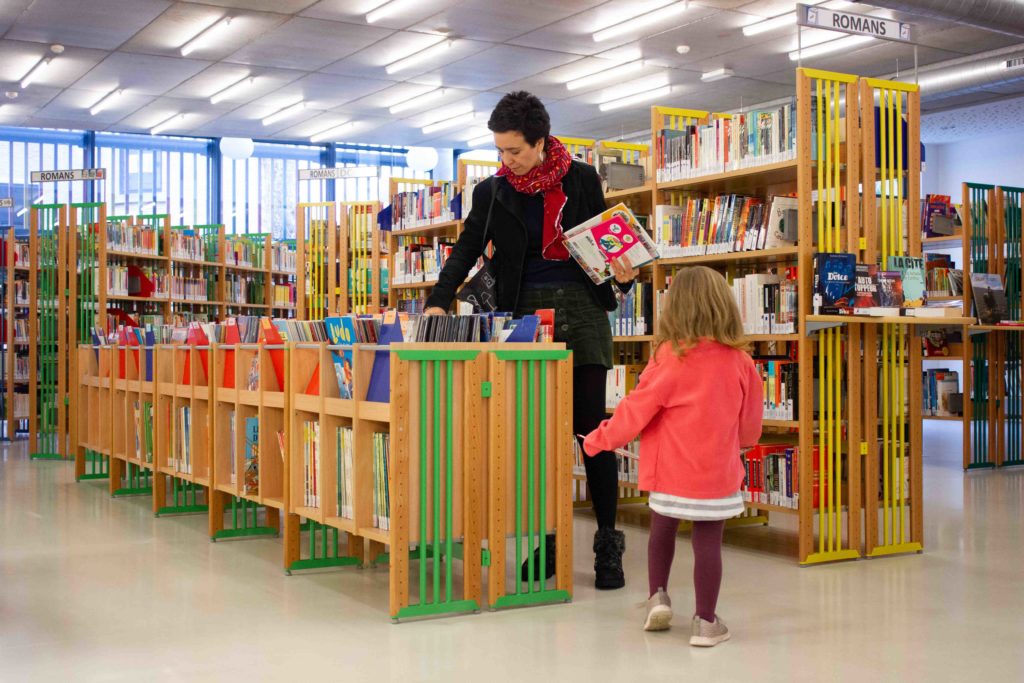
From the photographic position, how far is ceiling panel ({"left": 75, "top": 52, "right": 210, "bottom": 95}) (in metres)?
11.8

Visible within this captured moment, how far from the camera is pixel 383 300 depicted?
1100 centimetres

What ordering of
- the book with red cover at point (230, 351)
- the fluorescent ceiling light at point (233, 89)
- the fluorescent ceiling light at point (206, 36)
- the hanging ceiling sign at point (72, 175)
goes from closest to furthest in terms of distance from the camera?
the book with red cover at point (230, 351) < the fluorescent ceiling light at point (206, 36) < the hanging ceiling sign at point (72, 175) < the fluorescent ceiling light at point (233, 89)

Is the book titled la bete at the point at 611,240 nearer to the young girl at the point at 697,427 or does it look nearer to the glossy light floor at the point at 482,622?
the young girl at the point at 697,427

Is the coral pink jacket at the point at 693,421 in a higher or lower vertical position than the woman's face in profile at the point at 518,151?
lower

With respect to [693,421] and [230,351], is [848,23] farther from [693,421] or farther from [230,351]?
[230,351]

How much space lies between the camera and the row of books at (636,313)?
5699 millimetres

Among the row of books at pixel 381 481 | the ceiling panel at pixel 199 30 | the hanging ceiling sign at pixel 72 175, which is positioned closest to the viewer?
the row of books at pixel 381 481

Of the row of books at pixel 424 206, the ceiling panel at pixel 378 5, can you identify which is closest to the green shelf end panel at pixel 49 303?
the ceiling panel at pixel 378 5

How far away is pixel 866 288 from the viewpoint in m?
4.57

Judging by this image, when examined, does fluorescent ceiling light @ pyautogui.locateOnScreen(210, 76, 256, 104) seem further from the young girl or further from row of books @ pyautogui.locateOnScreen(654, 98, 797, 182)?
the young girl

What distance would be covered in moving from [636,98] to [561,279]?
10013mm

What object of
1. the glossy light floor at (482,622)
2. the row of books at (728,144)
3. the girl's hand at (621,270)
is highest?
the row of books at (728,144)

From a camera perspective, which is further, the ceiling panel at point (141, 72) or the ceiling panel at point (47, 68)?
the ceiling panel at point (141, 72)

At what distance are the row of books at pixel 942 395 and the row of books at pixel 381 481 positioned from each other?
7.21 m
